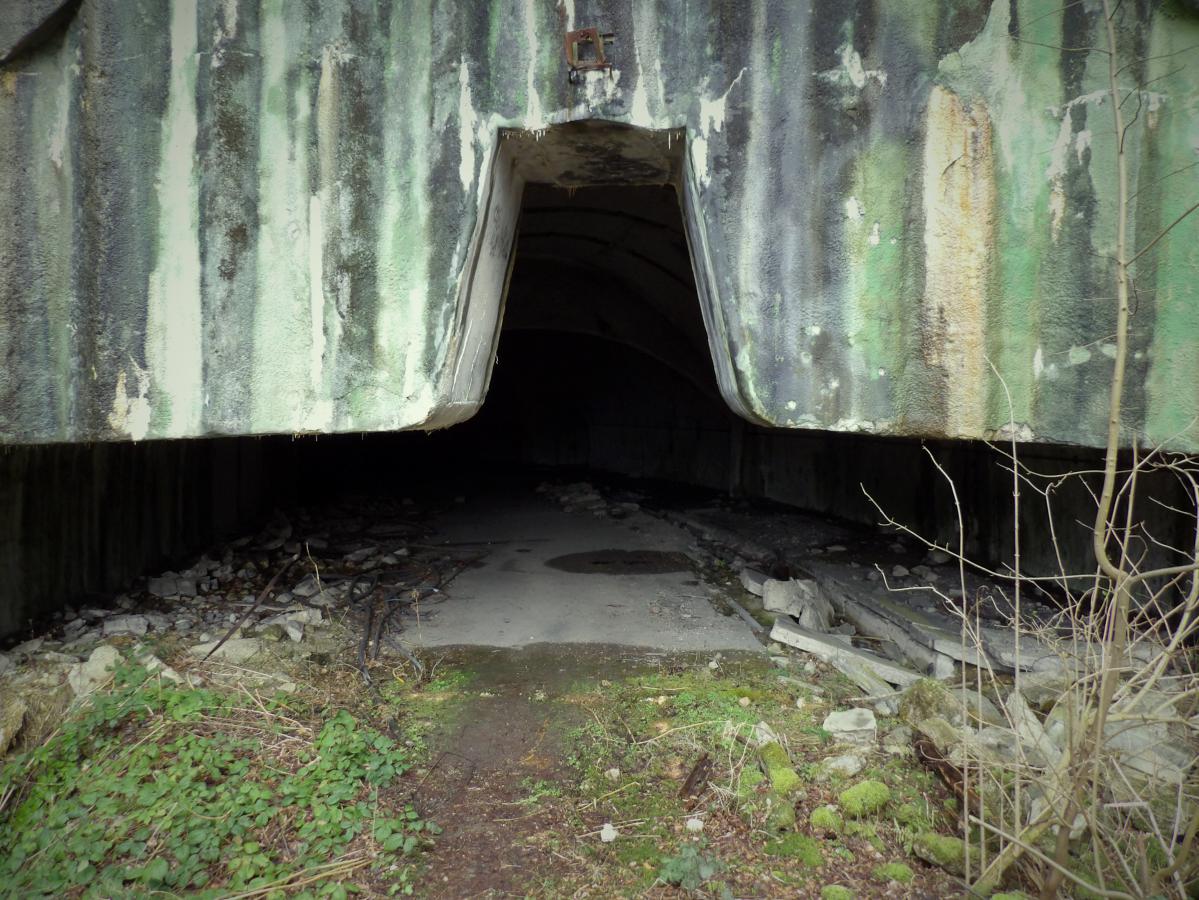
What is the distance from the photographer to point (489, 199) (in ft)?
10.6

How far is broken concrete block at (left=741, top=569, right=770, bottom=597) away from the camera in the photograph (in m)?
5.40

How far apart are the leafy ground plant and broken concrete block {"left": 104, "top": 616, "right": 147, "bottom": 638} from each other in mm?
948

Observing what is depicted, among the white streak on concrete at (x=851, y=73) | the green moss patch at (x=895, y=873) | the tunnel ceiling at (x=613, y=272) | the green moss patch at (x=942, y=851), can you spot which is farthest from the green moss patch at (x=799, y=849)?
the tunnel ceiling at (x=613, y=272)

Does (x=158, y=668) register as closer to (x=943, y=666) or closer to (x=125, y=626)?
(x=125, y=626)

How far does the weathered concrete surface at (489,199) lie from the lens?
9.71ft

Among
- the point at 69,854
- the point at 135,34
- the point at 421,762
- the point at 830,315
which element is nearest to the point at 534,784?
the point at 421,762

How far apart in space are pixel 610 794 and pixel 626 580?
2.98 m

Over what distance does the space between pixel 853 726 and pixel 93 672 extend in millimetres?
3665

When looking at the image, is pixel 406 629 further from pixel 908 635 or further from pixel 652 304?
pixel 652 304

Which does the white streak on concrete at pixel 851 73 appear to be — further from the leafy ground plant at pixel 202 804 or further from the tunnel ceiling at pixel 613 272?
the leafy ground plant at pixel 202 804

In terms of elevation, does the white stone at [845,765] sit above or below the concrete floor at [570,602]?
A: above

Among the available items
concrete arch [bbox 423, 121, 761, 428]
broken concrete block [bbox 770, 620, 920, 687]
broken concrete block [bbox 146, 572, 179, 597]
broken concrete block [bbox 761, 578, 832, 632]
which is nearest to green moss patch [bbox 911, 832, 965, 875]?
broken concrete block [bbox 770, 620, 920, 687]

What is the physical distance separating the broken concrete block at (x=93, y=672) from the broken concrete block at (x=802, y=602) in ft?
12.9

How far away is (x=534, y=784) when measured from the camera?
9.90 feet
